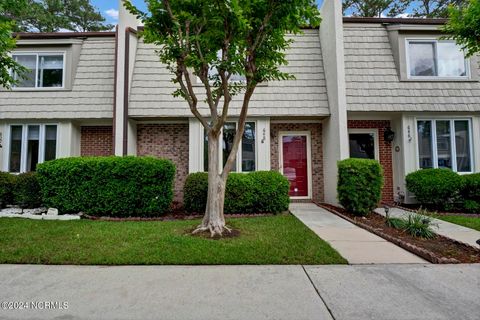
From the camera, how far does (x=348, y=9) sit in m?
19.4

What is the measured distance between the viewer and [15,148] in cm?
895

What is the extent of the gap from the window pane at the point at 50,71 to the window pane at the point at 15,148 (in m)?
1.74

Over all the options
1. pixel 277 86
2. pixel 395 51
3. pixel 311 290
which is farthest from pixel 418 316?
pixel 395 51

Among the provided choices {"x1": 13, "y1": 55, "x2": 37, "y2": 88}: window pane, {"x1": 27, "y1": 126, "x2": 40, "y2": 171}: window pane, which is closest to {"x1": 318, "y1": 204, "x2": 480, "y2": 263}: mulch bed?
{"x1": 27, "y1": 126, "x2": 40, "y2": 171}: window pane

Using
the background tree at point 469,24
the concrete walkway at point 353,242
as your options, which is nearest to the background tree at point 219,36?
the concrete walkway at point 353,242

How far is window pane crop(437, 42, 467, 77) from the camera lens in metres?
9.10

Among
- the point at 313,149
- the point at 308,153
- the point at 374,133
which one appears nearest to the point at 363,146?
the point at 374,133

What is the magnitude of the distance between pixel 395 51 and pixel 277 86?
163 inches

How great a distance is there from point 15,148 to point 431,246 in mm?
11623

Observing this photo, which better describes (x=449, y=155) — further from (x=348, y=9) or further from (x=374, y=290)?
(x=348, y=9)

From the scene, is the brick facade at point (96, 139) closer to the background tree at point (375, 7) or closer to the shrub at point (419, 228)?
the shrub at point (419, 228)

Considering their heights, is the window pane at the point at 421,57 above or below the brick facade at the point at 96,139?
above

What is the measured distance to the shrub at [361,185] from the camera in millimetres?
6785

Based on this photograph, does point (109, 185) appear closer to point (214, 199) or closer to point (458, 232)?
point (214, 199)
